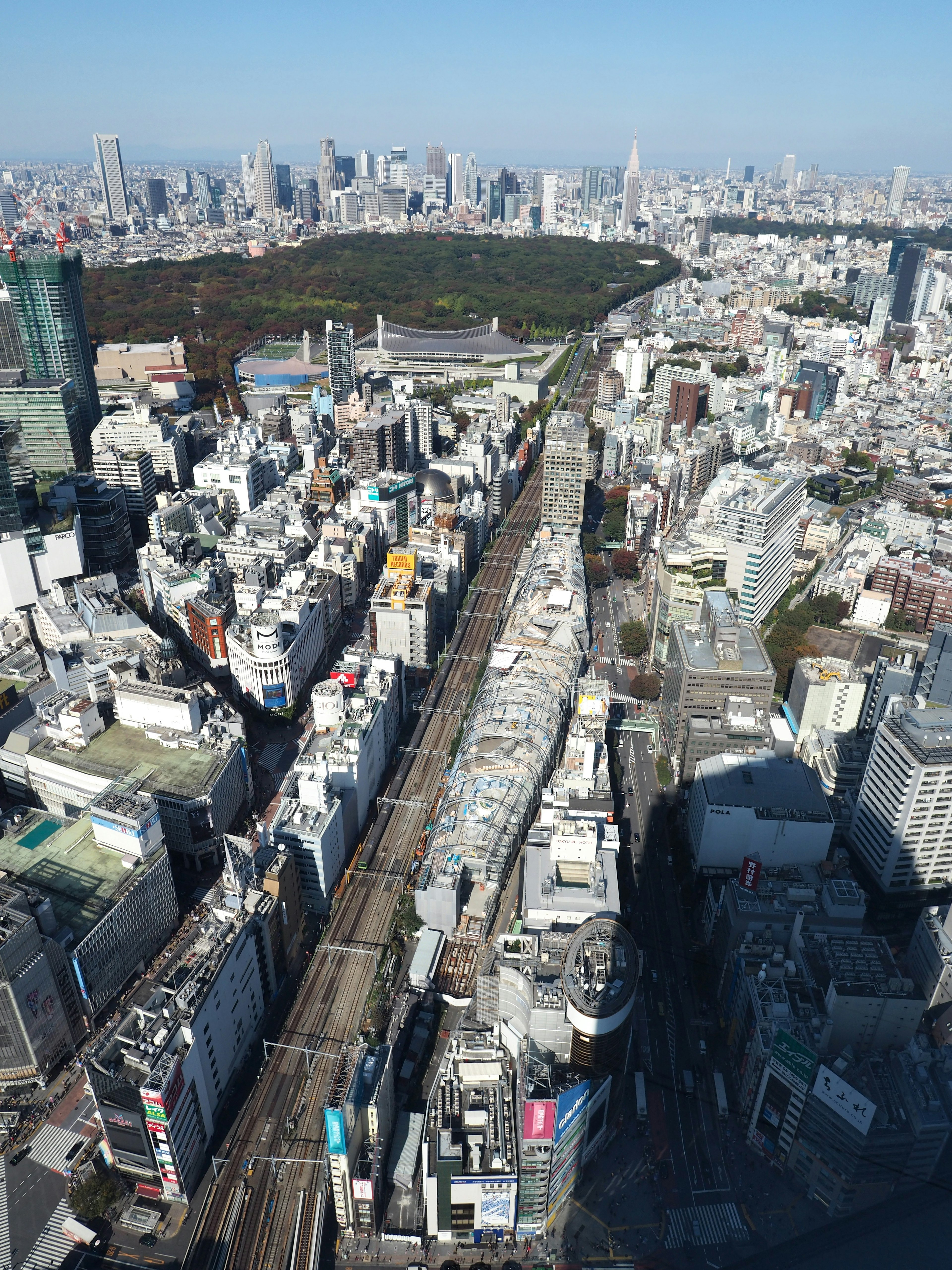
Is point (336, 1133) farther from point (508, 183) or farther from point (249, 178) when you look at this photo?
point (249, 178)

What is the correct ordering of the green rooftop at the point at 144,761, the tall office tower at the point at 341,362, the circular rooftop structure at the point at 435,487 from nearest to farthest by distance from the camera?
the green rooftop at the point at 144,761 → the circular rooftop structure at the point at 435,487 → the tall office tower at the point at 341,362

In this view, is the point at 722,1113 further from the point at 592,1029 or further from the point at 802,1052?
the point at 592,1029

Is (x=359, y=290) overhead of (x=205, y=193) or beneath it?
beneath

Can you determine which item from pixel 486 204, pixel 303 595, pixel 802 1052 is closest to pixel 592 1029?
pixel 802 1052

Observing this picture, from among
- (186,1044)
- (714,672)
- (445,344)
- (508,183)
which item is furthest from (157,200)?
(186,1044)

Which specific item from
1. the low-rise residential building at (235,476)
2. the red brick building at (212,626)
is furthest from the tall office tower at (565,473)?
the red brick building at (212,626)

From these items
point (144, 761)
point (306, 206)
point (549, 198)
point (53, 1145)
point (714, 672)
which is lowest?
point (53, 1145)

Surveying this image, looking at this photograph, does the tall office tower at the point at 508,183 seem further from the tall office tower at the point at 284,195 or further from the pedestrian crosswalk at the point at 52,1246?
the pedestrian crosswalk at the point at 52,1246
